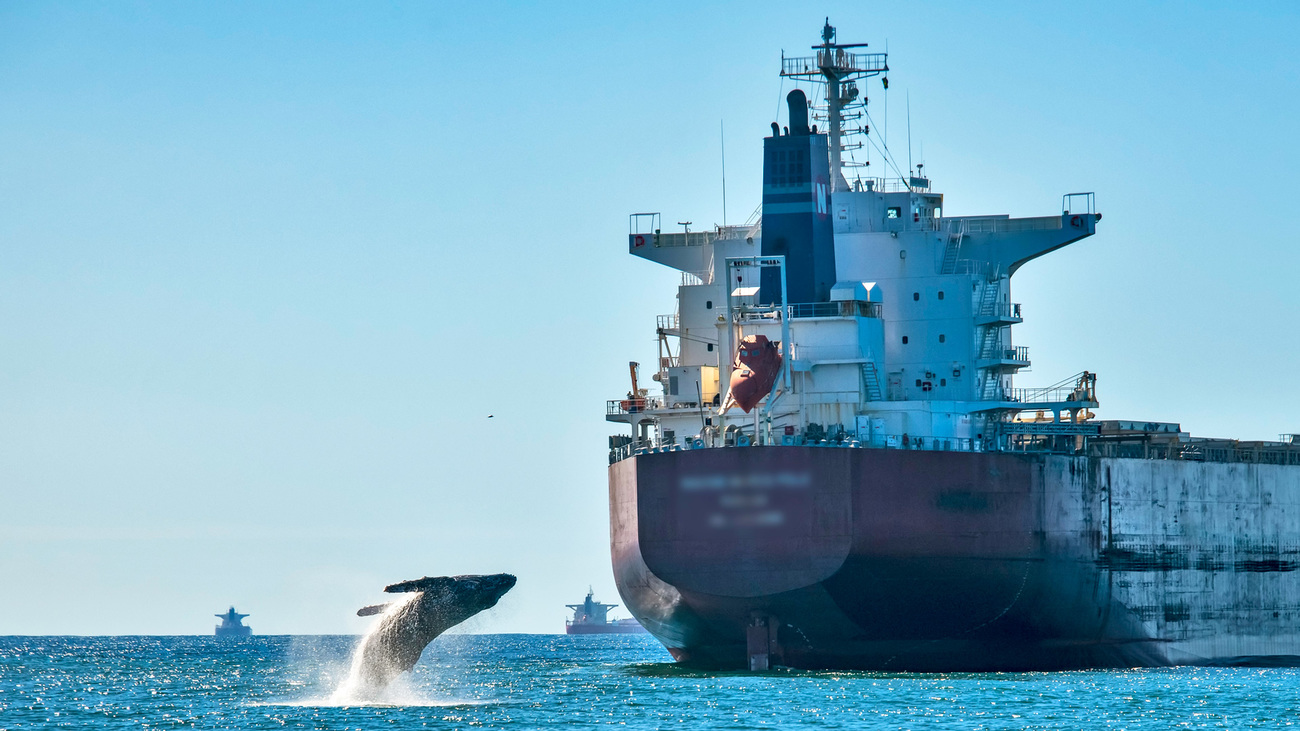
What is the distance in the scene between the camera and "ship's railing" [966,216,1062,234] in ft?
183

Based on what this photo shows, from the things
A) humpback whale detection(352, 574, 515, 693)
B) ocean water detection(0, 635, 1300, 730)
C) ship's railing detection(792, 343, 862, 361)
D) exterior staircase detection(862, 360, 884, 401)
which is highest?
ship's railing detection(792, 343, 862, 361)

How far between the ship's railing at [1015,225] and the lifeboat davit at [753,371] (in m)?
9.84

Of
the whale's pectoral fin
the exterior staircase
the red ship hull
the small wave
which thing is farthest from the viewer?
the exterior staircase

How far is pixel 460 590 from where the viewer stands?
121 ft

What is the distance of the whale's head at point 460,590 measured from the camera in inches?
1448

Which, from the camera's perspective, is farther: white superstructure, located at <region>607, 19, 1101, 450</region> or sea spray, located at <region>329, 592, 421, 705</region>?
white superstructure, located at <region>607, 19, 1101, 450</region>

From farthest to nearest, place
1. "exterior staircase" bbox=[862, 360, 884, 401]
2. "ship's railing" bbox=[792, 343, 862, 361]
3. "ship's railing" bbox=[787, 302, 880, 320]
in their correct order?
"ship's railing" bbox=[787, 302, 880, 320], "exterior staircase" bbox=[862, 360, 884, 401], "ship's railing" bbox=[792, 343, 862, 361]

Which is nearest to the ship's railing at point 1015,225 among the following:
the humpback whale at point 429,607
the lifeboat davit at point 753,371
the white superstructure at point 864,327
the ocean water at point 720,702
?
the white superstructure at point 864,327

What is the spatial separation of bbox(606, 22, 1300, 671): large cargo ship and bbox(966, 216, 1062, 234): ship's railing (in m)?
0.07

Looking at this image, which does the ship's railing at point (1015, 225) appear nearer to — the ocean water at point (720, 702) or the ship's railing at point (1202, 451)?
the ship's railing at point (1202, 451)

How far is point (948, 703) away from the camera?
4088 cm

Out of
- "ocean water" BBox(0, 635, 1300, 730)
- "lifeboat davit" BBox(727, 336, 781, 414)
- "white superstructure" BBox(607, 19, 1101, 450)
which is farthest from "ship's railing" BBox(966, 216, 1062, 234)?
"ocean water" BBox(0, 635, 1300, 730)

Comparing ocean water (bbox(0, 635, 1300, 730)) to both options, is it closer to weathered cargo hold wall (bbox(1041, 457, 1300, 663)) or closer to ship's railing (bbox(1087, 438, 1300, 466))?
weathered cargo hold wall (bbox(1041, 457, 1300, 663))

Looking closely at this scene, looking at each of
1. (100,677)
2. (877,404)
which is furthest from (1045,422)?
(100,677)
